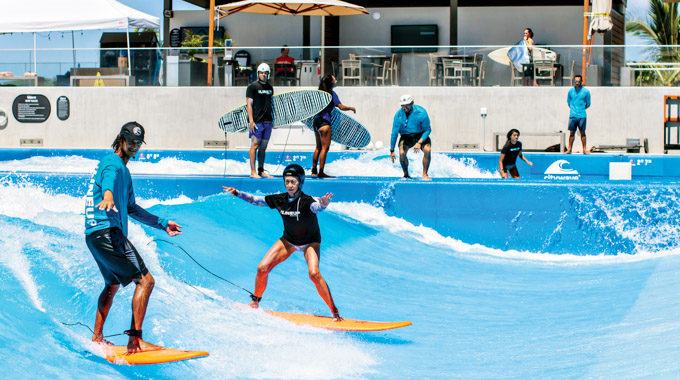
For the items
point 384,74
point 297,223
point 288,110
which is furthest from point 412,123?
point 384,74

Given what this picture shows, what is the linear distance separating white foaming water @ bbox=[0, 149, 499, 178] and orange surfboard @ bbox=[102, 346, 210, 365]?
9.52 meters

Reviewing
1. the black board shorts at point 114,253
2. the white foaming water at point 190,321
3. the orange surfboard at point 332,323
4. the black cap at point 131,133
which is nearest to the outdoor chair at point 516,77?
the white foaming water at point 190,321

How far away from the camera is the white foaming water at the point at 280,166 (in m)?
15.7

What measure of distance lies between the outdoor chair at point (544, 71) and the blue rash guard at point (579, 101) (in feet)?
6.63

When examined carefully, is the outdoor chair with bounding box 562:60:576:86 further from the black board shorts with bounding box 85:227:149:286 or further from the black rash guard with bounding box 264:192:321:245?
the black board shorts with bounding box 85:227:149:286

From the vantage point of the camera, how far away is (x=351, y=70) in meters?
17.8

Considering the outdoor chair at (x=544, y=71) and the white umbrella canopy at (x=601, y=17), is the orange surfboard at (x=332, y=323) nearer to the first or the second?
the outdoor chair at (x=544, y=71)

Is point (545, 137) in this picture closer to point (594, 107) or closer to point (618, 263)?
point (594, 107)

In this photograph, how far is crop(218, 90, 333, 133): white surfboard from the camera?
13.1 m

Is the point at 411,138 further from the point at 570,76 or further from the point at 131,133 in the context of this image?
the point at 570,76

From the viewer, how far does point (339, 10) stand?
62.3 feet

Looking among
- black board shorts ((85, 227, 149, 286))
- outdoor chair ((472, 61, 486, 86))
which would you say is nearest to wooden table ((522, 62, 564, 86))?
outdoor chair ((472, 61, 486, 86))

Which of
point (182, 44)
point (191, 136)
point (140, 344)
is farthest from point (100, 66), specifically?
point (140, 344)

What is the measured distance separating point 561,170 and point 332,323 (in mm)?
9206
